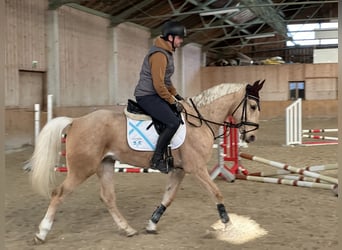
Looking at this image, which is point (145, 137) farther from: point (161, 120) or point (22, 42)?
point (22, 42)

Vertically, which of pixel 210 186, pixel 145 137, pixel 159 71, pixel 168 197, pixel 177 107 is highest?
pixel 159 71

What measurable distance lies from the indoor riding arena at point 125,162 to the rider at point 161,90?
0.23 feet

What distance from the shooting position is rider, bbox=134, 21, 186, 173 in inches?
134

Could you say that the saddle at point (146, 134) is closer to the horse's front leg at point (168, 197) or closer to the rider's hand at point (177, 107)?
the rider's hand at point (177, 107)

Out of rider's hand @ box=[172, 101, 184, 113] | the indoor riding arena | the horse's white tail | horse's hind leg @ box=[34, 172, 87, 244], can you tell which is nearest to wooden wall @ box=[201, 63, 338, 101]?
the indoor riding arena

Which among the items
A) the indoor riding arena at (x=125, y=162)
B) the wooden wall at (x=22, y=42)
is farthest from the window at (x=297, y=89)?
the wooden wall at (x=22, y=42)

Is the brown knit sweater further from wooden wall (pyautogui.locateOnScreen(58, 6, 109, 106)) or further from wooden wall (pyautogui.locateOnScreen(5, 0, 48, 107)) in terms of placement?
wooden wall (pyautogui.locateOnScreen(58, 6, 109, 106))

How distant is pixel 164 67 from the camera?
3.41m

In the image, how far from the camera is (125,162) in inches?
145

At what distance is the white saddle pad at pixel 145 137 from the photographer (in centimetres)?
356

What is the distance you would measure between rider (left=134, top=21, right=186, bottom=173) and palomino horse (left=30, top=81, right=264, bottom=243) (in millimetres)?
150

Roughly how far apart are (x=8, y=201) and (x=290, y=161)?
4.93 meters

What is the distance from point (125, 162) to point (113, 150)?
0.50 feet

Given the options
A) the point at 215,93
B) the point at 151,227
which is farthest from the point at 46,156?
the point at 215,93
